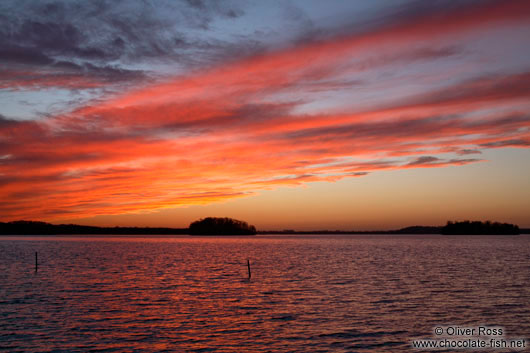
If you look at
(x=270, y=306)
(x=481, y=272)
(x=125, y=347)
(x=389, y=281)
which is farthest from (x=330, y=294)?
(x=481, y=272)

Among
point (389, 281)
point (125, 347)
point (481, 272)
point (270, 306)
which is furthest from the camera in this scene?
point (481, 272)

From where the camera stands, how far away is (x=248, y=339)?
30.8 metres

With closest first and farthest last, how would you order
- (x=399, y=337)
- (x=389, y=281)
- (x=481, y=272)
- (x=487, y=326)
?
(x=399, y=337) < (x=487, y=326) < (x=389, y=281) < (x=481, y=272)

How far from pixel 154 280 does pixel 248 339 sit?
123 feet

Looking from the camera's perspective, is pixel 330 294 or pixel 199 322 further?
pixel 330 294

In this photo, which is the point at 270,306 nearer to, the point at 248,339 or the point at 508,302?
the point at 248,339

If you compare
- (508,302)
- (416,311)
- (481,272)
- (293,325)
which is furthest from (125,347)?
(481,272)

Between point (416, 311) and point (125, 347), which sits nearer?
point (125, 347)

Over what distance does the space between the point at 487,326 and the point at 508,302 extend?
12.3 m

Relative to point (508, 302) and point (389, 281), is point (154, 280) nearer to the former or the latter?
point (389, 281)

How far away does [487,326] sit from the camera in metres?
34.5

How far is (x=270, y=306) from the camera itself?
1708 inches

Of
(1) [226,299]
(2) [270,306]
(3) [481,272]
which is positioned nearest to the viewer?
(2) [270,306]

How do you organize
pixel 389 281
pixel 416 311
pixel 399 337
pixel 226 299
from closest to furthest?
pixel 399 337 → pixel 416 311 → pixel 226 299 → pixel 389 281
